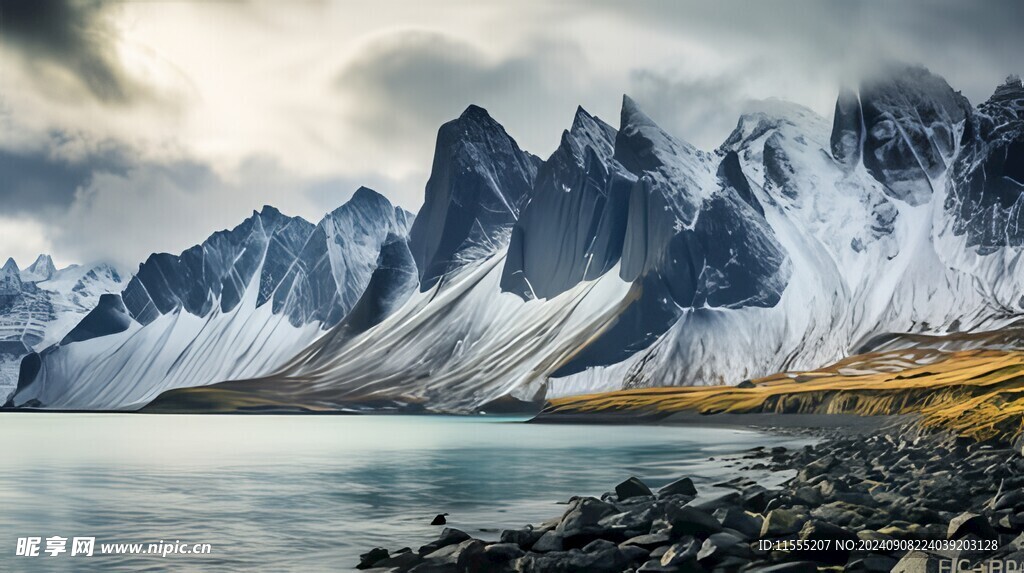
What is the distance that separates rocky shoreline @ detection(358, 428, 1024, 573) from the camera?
20453mm

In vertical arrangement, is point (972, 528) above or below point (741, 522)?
above

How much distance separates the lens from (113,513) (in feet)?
121

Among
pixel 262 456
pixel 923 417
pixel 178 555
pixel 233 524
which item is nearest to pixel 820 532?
pixel 178 555

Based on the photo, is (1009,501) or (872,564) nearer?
(872,564)

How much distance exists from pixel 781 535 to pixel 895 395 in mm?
73846

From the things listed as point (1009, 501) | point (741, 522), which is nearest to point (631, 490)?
point (741, 522)

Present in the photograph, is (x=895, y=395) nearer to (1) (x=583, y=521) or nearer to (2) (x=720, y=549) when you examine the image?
(1) (x=583, y=521)

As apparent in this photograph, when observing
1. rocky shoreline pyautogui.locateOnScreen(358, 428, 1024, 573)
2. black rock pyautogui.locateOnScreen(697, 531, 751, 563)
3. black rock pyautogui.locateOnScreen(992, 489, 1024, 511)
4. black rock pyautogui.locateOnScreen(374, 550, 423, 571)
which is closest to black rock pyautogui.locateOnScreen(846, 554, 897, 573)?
rocky shoreline pyautogui.locateOnScreen(358, 428, 1024, 573)

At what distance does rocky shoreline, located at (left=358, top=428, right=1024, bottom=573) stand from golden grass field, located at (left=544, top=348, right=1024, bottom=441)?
18305 millimetres

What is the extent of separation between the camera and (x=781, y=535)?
22.2m

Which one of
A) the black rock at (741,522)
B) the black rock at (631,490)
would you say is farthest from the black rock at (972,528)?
the black rock at (631,490)

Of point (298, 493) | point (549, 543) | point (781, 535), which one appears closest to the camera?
point (781, 535)

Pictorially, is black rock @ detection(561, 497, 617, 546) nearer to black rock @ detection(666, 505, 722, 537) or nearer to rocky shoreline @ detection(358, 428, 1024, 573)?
rocky shoreline @ detection(358, 428, 1024, 573)

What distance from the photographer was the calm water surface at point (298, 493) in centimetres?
2858
